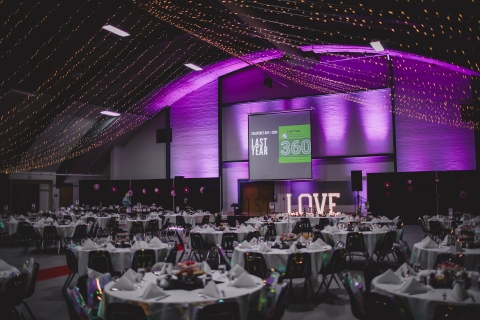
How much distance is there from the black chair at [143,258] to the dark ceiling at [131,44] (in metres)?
5.53

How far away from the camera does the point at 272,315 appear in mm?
3596

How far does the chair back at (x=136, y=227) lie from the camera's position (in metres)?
11.7

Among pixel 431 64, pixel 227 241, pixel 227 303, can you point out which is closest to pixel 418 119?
pixel 431 64

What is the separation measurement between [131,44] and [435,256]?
13.4 m

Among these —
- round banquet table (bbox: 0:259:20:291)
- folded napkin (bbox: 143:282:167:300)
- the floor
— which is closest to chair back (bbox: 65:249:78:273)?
the floor

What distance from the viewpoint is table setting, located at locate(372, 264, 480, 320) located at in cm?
→ 323

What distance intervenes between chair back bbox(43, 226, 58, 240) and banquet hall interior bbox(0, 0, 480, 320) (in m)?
0.04

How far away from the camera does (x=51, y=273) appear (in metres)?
8.15

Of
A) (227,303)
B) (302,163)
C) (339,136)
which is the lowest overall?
(227,303)

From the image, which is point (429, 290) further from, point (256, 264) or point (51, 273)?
point (51, 273)

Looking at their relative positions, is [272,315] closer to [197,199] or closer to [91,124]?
[197,199]

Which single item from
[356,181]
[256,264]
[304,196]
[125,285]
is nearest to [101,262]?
[256,264]

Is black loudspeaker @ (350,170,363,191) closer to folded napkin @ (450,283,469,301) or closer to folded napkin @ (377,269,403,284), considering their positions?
folded napkin @ (377,269,403,284)

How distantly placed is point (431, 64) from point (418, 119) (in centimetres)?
210
